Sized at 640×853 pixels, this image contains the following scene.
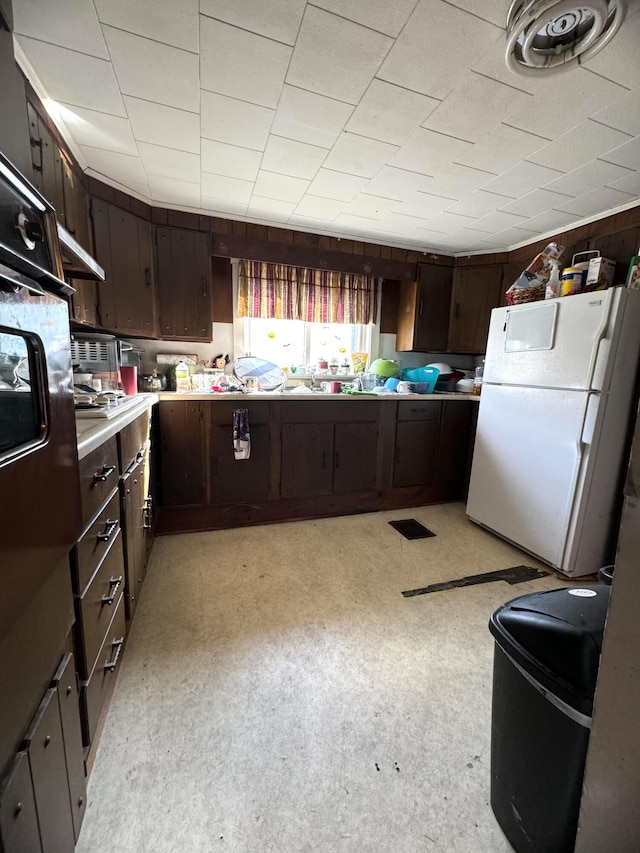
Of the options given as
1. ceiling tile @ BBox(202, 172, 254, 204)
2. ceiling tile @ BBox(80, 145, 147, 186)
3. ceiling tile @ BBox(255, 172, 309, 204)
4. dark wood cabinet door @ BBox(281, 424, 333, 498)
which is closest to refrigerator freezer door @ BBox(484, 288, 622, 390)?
dark wood cabinet door @ BBox(281, 424, 333, 498)

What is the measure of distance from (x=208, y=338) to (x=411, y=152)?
1.74 meters

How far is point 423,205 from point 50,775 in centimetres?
299

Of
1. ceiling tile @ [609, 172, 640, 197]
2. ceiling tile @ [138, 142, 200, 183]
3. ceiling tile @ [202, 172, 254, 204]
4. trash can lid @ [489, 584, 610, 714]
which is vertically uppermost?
ceiling tile @ [609, 172, 640, 197]

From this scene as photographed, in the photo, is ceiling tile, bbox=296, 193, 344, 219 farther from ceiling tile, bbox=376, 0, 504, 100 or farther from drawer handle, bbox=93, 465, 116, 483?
drawer handle, bbox=93, 465, 116, 483

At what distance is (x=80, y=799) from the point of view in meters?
0.78

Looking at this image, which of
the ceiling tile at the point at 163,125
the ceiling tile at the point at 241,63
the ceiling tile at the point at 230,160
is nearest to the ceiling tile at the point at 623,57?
the ceiling tile at the point at 241,63

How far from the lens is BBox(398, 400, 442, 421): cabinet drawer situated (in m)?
2.77

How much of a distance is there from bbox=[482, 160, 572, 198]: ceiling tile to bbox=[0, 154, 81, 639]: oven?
2277 millimetres

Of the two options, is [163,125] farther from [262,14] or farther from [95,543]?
[95,543]

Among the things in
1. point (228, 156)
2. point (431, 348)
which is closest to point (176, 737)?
point (228, 156)

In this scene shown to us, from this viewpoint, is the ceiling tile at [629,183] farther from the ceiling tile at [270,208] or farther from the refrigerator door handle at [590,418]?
the ceiling tile at [270,208]

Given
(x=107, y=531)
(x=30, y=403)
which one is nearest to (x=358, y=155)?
(x=30, y=403)

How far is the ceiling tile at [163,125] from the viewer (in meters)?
1.49

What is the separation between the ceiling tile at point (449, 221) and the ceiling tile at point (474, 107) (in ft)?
2.79
